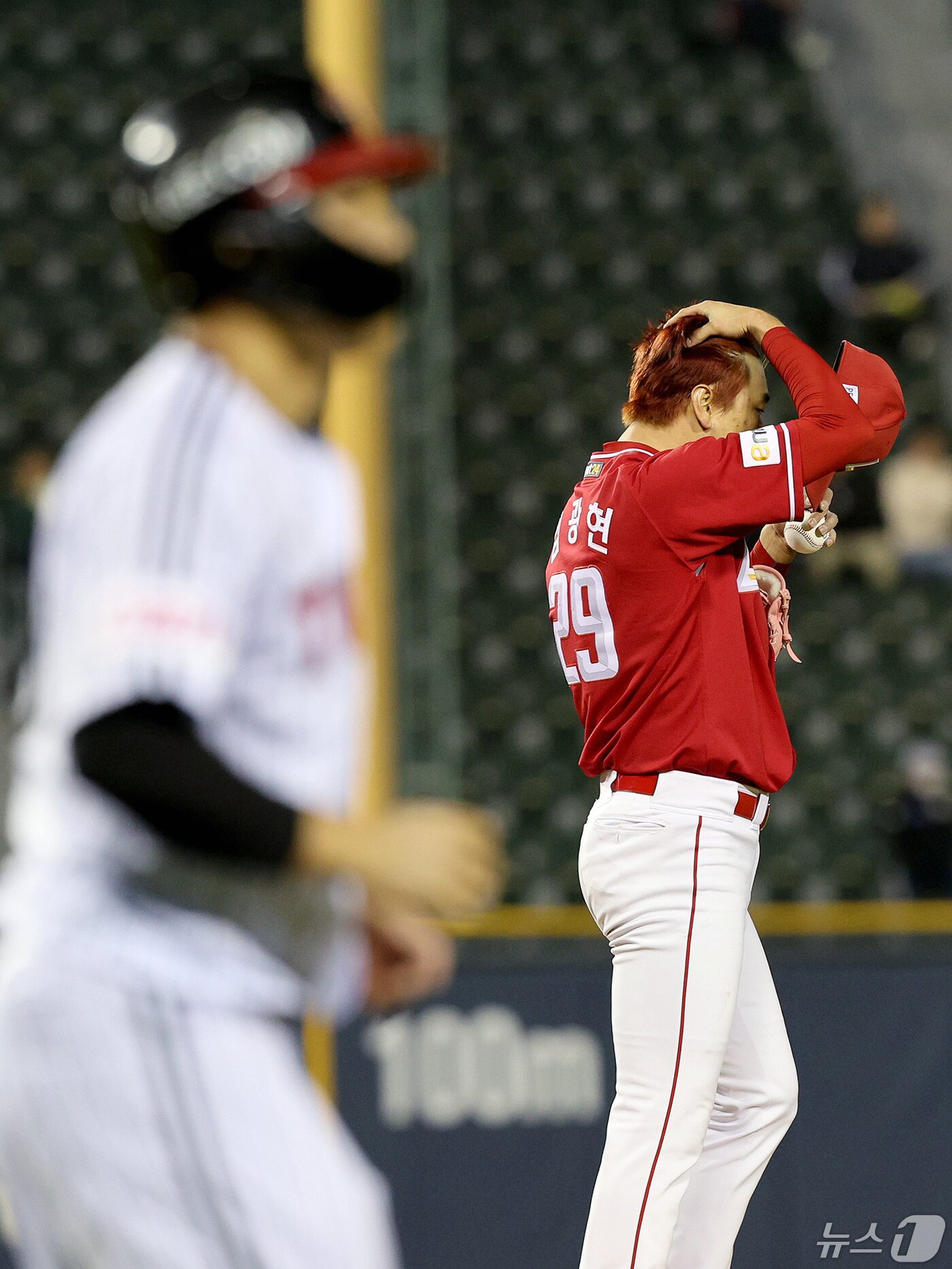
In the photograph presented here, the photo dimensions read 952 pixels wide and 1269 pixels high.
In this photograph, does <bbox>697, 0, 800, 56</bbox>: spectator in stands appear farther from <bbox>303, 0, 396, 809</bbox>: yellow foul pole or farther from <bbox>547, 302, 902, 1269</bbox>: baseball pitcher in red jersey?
<bbox>547, 302, 902, 1269</bbox>: baseball pitcher in red jersey

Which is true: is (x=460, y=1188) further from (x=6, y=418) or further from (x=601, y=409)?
(x=6, y=418)

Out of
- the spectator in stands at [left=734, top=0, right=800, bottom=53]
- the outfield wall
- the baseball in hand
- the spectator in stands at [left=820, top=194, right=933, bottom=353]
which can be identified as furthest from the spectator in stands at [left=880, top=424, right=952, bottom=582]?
the baseball in hand

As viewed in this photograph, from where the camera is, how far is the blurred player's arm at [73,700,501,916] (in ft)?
3.84

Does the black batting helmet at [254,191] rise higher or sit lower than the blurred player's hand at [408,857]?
higher

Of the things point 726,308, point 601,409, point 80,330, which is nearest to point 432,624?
point 726,308

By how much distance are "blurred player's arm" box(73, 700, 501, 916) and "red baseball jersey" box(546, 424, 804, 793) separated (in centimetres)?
105

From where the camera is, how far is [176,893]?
1.28 meters

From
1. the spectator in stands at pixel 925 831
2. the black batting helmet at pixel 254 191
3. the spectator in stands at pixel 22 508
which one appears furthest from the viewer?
the spectator in stands at pixel 22 508

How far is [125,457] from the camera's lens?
1261 millimetres

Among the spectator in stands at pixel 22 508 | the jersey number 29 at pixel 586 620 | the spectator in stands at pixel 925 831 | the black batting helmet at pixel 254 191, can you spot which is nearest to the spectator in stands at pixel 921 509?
the spectator in stands at pixel 925 831

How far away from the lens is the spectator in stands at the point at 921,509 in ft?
20.0

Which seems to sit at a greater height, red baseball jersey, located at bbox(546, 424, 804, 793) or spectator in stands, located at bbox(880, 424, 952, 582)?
red baseball jersey, located at bbox(546, 424, 804, 793)

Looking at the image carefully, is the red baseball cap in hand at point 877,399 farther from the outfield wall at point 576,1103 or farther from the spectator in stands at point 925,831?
the spectator in stands at point 925,831

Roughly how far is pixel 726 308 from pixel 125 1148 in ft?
5.10
